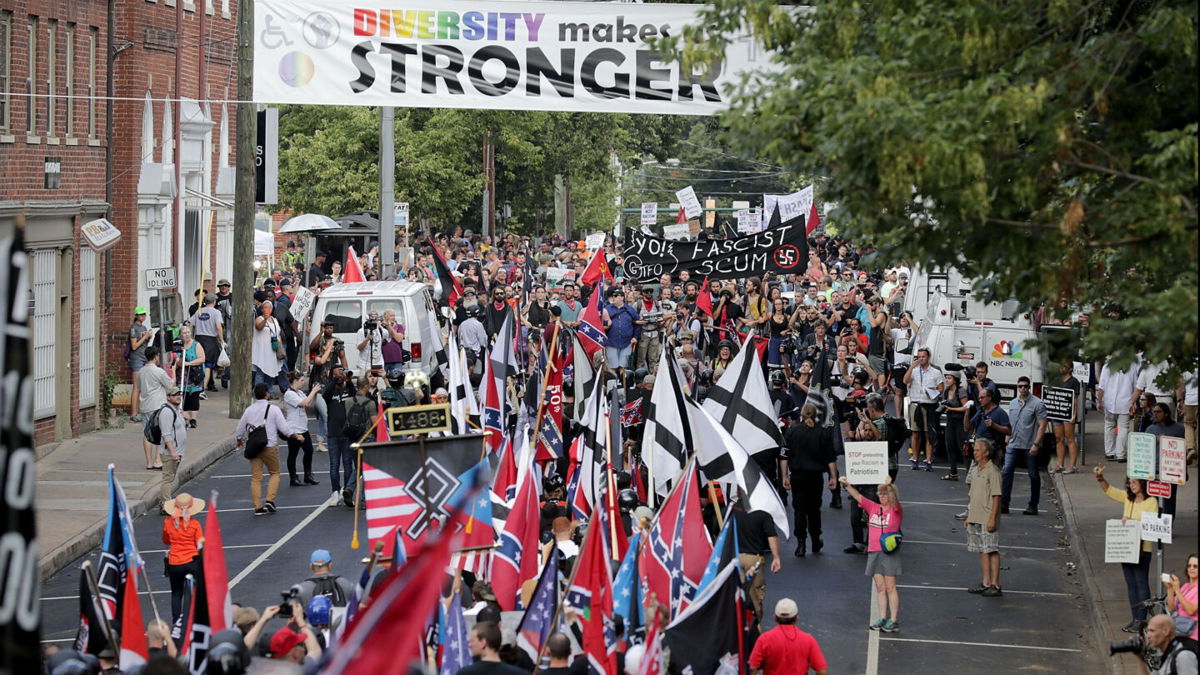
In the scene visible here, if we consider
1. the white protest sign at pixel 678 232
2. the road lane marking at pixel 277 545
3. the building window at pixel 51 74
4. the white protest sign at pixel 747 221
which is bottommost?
→ the road lane marking at pixel 277 545

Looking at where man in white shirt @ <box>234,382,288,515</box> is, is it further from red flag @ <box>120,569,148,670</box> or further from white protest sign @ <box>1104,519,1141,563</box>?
white protest sign @ <box>1104,519,1141,563</box>

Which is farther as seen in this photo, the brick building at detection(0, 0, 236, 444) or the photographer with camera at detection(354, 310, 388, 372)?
the photographer with camera at detection(354, 310, 388, 372)

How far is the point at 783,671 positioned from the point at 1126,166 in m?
3.98

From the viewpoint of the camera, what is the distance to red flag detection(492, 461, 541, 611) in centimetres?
1307

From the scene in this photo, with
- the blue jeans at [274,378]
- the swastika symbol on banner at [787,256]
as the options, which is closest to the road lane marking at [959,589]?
the swastika symbol on banner at [787,256]

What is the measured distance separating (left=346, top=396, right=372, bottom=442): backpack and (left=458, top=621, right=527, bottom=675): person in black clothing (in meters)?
10.5

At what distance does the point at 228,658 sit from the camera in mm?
9609

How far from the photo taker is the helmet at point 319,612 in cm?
1152

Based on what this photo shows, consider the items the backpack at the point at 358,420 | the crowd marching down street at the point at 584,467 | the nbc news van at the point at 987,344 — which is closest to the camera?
the crowd marching down street at the point at 584,467

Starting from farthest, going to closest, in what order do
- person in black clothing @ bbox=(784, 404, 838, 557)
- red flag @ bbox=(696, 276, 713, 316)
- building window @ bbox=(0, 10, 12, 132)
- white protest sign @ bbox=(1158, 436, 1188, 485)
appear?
red flag @ bbox=(696, 276, 713, 316), building window @ bbox=(0, 10, 12, 132), person in black clothing @ bbox=(784, 404, 838, 557), white protest sign @ bbox=(1158, 436, 1188, 485)

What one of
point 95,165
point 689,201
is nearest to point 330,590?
point 95,165

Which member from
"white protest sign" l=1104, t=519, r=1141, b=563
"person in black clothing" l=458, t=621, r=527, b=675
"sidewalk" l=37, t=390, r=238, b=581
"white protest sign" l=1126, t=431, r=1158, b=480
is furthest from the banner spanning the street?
"person in black clothing" l=458, t=621, r=527, b=675

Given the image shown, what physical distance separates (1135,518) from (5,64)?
16.8 m

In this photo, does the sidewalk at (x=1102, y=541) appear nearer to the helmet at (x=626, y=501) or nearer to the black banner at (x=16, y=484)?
the helmet at (x=626, y=501)
